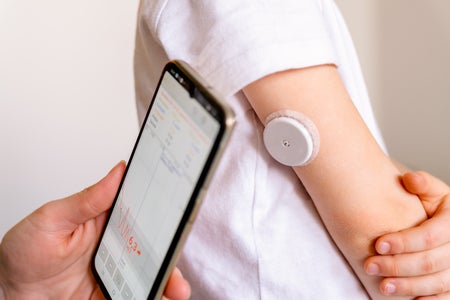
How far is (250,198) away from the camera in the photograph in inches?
20.2

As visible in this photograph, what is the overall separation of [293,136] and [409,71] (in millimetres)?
650

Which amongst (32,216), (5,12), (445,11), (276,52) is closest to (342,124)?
(276,52)

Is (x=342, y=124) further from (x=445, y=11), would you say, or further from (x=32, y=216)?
(x=445, y=11)

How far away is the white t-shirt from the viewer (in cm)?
48

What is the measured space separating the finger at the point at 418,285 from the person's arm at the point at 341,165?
0.03 meters

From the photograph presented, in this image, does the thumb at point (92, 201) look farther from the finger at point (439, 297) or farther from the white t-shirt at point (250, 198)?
the finger at point (439, 297)

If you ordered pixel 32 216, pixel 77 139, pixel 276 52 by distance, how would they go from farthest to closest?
pixel 77 139 < pixel 32 216 < pixel 276 52

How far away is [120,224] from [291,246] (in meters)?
0.16

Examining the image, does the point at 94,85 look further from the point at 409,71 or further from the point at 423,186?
the point at 423,186

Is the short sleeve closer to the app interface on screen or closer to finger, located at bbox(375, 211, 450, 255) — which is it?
the app interface on screen

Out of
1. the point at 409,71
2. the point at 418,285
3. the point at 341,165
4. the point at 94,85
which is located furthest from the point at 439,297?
the point at 94,85

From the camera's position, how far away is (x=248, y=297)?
0.53 meters

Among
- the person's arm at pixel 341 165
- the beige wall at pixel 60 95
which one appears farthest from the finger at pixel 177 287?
the beige wall at pixel 60 95

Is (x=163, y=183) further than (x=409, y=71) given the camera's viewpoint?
No
